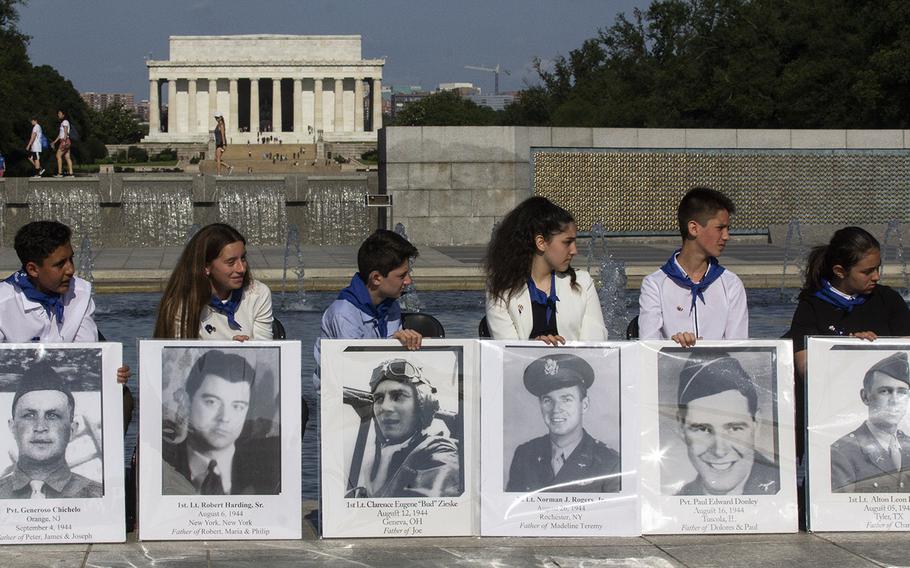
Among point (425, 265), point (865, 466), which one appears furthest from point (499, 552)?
point (425, 265)

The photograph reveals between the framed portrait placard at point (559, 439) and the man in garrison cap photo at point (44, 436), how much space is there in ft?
5.48

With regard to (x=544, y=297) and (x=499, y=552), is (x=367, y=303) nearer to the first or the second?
(x=544, y=297)

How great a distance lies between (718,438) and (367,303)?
64.0 inches

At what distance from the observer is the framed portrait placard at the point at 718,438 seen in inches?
234

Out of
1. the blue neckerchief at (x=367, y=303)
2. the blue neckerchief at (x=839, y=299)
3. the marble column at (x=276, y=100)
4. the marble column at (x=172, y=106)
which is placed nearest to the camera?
the blue neckerchief at (x=367, y=303)

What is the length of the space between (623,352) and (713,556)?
36.7 inches

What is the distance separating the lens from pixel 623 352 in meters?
5.95

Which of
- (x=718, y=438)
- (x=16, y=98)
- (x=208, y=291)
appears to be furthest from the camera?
(x=16, y=98)

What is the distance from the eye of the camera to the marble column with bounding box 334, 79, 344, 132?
382 ft

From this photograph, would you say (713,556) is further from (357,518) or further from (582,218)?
(582,218)

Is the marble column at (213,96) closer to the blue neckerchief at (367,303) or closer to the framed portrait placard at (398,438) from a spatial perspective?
the blue neckerchief at (367,303)

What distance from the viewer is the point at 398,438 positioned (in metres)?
5.89

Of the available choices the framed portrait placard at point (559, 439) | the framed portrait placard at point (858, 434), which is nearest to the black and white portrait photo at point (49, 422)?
the framed portrait placard at point (559, 439)

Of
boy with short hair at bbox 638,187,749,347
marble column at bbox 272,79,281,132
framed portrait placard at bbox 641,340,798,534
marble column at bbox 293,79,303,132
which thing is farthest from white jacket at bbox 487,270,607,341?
marble column at bbox 272,79,281,132
